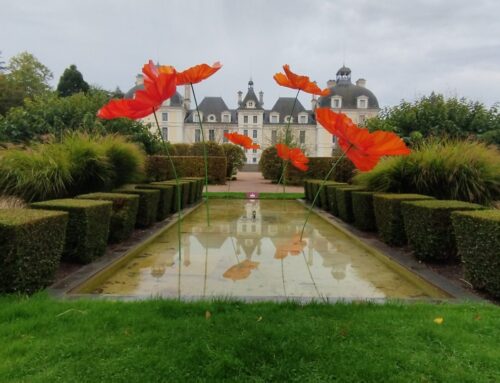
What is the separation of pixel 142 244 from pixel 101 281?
1.39m

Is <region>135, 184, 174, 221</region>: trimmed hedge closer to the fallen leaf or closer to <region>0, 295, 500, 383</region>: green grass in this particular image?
<region>0, 295, 500, 383</region>: green grass

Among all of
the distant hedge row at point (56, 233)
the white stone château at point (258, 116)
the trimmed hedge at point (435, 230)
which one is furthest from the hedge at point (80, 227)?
the white stone château at point (258, 116)

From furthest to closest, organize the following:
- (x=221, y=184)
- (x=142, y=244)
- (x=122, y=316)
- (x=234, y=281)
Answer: (x=221, y=184), (x=142, y=244), (x=234, y=281), (x=122, y=316)

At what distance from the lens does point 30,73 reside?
33.4 meters

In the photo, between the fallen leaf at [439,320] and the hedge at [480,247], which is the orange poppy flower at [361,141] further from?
the fallen leaf at [439,320]

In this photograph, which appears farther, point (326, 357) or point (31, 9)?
point (31, 9)

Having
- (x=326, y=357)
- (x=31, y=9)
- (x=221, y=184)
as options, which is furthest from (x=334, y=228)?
(x=221, y=184)

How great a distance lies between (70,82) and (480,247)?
39.9 m

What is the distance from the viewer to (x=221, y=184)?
1945cm

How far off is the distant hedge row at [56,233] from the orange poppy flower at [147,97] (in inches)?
45.9

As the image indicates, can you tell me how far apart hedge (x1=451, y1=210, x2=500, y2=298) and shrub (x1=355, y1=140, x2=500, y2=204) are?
2507mm

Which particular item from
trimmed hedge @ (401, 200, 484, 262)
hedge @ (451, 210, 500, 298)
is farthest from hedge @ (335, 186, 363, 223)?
hedge @ (451, 210, 500, 298)

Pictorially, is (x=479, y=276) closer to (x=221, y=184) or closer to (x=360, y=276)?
(x=360, y=276)

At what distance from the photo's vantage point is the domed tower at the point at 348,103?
150 feet
